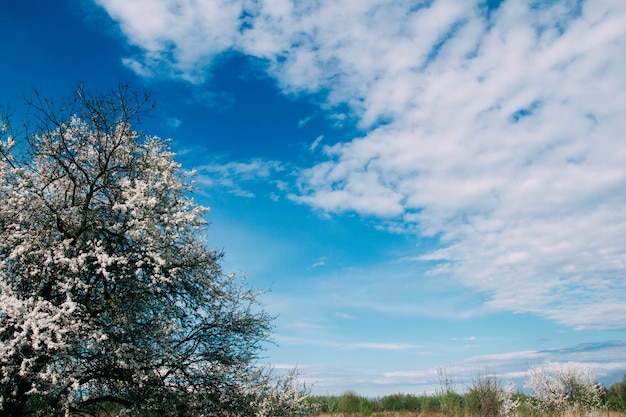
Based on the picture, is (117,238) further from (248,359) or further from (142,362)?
(248,359)

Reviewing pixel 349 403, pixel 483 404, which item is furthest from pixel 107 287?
pixel 349 403

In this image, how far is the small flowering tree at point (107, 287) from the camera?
39.3 ft

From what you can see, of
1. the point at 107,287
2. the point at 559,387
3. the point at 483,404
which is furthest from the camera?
the point at 559,387

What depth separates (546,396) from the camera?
31.8m

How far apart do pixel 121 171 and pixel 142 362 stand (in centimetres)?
612

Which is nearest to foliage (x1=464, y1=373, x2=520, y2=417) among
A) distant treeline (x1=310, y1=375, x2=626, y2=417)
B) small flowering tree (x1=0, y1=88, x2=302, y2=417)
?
distant treeline (x1=310, y1=375, x2=626, y2=417)

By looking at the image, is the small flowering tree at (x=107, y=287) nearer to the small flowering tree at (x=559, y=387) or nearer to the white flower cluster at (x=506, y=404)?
the white flower cluster at (x=506, y=404)

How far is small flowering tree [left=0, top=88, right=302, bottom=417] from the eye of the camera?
12.0 m

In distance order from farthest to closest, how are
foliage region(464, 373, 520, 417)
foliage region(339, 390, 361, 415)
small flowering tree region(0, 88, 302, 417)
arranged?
foliage region(339, 390, 361, 415)
foliage region(464, 373, 520, 417)
small flowering tree region(0, 88, 302, 417)

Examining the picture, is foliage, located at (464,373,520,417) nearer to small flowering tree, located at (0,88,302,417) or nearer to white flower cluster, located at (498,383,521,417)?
white flower cluster, located at (498,383,521,417)

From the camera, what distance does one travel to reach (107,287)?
13.8 m

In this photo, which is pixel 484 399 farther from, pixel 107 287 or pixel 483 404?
pixel 107 287

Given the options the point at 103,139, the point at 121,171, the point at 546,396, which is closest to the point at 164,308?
the point at 121,171

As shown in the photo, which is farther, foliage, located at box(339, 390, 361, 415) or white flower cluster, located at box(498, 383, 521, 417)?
foliage, located at box(339, 390, 361, 415)
